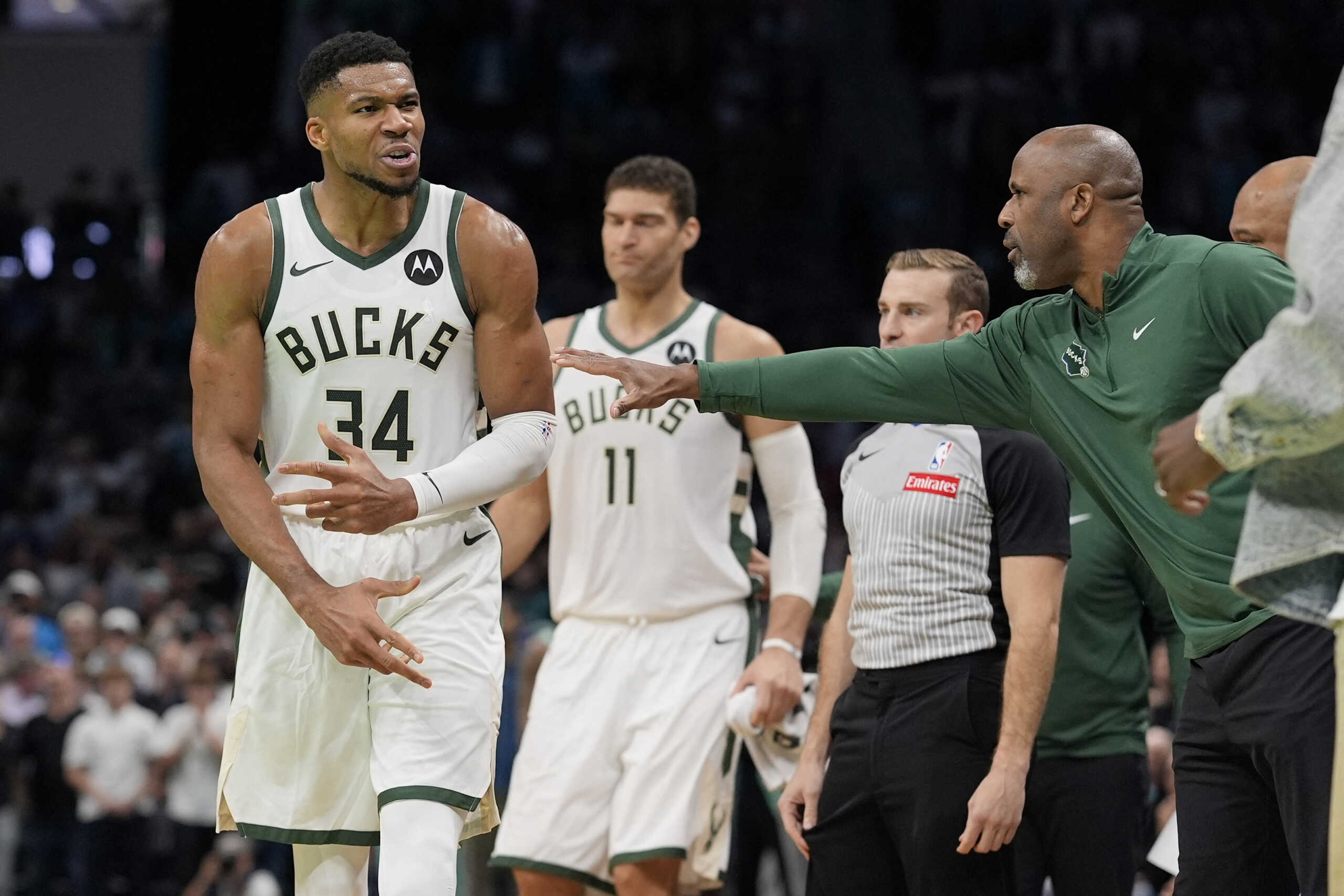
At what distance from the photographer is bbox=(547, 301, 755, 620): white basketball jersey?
636 cm

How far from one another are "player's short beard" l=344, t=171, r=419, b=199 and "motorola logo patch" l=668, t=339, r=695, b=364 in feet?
6.10

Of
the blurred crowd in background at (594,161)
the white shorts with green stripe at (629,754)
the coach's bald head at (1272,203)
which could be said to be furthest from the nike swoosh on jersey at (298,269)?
the blurred crowd in background at (594,161)

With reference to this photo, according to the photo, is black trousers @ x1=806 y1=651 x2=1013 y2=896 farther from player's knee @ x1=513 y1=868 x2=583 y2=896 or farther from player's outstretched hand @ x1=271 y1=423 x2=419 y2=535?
player's outstretched hand @ x1=271 y1=423 x2=419 y2=535

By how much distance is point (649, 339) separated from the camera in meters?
6.53

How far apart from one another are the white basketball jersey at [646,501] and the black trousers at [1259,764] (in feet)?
7.76

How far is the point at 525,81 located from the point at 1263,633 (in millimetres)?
16867

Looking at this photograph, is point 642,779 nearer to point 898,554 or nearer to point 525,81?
point 898,554

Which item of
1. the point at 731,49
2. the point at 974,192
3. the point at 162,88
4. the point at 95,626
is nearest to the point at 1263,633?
the point at 95,626

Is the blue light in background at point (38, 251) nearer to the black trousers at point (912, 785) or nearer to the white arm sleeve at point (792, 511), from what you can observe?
the white arm sleeve at point (792, 511)

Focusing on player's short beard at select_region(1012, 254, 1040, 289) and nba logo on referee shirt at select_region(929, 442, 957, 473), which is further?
nba logo on referee shirt at select_region(929, 442, 957, 473)

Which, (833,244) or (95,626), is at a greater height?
(833,244)

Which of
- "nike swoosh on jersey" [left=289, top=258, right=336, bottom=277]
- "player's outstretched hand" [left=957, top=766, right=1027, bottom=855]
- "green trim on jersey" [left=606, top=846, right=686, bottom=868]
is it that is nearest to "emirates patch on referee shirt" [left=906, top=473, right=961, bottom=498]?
"player's outstretched hand" [left=957, top=766, right=1027, bottom=855]

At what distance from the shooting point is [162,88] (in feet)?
72.0

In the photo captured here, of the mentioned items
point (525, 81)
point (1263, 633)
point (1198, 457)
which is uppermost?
point (525, 81)
